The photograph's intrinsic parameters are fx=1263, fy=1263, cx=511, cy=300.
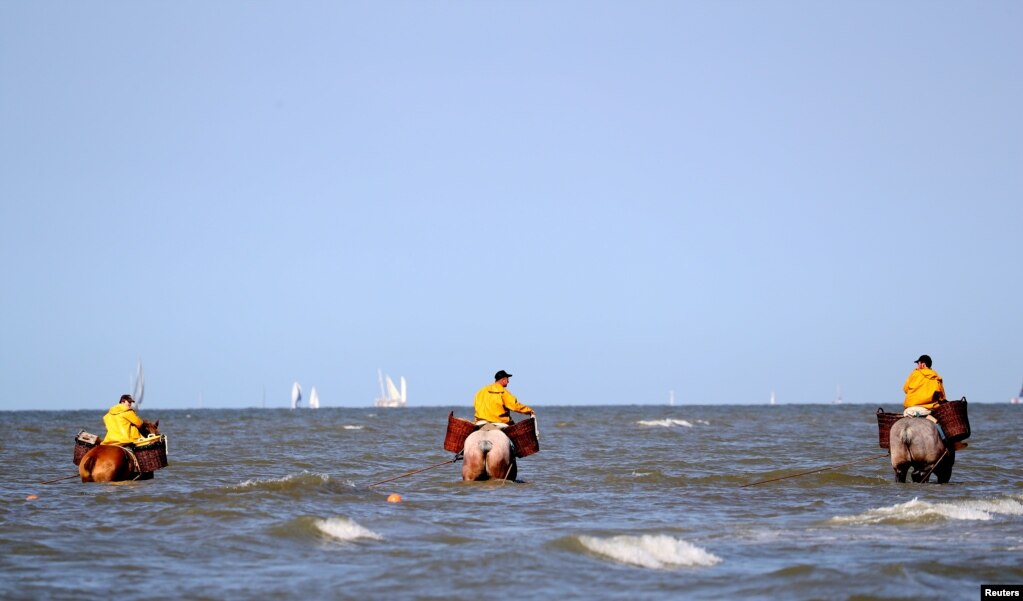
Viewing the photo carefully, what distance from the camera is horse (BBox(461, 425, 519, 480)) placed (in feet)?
67.7

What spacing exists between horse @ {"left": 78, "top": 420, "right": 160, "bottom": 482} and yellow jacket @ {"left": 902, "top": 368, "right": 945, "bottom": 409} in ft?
39.7

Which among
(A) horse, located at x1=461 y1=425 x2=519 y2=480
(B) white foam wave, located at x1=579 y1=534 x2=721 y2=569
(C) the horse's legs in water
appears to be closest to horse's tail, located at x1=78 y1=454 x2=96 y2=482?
(A) horse, located at x1=461 y1=425 x2=519 y2=480

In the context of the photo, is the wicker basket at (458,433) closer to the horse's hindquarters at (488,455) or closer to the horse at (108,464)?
the horse's hindquarters at (488,455)

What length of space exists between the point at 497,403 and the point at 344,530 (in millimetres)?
6771

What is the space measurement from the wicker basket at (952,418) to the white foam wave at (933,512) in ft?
10.3

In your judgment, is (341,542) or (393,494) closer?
(341,542)

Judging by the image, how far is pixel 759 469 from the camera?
2591 cm

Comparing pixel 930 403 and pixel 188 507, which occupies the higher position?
pixel 930 403

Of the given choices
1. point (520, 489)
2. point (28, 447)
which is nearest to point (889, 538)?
point (520, 489)

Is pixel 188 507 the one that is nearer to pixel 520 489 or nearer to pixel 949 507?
pixel 520 489

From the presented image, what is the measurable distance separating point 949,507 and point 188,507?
382 inches

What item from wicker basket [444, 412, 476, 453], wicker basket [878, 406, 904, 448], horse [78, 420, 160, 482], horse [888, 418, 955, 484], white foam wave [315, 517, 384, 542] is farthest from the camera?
wicker basket [444, 412, 476, 453]

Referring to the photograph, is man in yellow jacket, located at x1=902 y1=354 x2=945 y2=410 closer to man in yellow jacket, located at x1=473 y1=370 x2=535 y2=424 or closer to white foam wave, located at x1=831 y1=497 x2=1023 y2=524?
white foam wave, located at x1=831 y1=497 x2=1023 y2=524

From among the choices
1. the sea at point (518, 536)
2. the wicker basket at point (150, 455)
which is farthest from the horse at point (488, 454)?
the wicker basket at point (150, 455)
